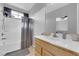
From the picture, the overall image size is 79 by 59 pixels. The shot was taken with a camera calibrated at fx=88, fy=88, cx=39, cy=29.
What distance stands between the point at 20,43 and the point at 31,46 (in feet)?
0.63

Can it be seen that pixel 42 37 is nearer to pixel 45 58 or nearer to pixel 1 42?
pixel 45 58

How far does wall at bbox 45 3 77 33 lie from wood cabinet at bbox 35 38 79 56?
253mm

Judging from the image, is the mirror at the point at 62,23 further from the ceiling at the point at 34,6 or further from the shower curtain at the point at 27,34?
the shower curtain at the point at 27,34

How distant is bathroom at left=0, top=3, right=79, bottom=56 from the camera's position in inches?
52.2

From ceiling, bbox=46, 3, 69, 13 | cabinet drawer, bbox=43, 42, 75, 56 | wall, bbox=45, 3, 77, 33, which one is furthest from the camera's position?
ceiling, bbox=46, 3, 69, 13

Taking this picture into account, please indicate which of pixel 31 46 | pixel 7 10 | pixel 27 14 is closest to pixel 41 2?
pixel 27 14

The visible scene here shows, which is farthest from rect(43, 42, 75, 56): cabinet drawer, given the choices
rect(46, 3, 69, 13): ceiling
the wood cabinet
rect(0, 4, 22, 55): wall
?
rect(46, 3, 69, 13): ceiling

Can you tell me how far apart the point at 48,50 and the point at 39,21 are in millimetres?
506

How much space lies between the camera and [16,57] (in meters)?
1.35

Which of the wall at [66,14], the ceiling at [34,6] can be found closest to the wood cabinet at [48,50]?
the wall at [66,14]

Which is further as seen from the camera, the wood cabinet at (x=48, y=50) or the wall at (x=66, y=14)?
the wall at (x=66, y=14)

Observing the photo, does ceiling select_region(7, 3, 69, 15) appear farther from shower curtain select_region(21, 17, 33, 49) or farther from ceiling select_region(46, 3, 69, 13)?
shower curtain select_region(21, 17, 33, 49)

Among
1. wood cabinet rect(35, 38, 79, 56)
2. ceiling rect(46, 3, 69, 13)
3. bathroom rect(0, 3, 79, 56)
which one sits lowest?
wood cabinet rect(35, 38, 79, 56)

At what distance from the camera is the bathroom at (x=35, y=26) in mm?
1325
